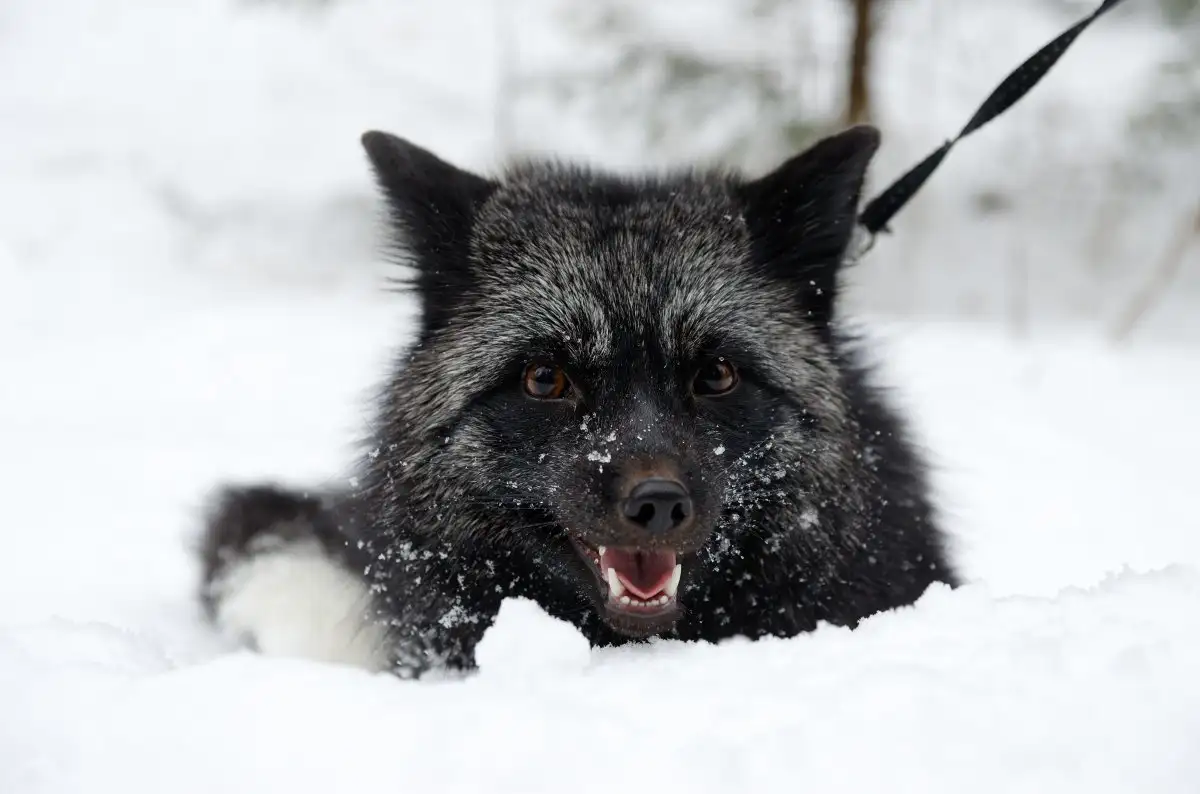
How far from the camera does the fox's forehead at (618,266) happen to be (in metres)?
2.81

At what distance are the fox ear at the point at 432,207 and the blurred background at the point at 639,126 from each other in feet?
21.7

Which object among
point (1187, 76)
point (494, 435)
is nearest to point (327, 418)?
point (494, 435)

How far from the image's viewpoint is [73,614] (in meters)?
3.28

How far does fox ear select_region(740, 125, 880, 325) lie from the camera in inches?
121

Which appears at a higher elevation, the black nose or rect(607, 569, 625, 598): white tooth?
the black nose

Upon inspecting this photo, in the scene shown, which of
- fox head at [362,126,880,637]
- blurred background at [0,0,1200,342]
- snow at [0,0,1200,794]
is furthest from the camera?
blurred background at [0,0,1200,342]

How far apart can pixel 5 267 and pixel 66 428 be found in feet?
14.3

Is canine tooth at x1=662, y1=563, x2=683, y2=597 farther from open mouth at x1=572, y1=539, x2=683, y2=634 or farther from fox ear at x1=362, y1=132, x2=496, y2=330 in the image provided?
fox ear at x1=362, y1=132, x2=496, y2=330

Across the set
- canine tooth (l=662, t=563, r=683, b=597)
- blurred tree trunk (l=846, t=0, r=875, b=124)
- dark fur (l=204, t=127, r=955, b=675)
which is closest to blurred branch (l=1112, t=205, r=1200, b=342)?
blurred tree trunk (l=846, t=0, r=875, b=124)

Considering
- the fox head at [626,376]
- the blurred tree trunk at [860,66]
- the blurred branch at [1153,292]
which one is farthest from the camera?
the blurred tree trunk at [860,66]

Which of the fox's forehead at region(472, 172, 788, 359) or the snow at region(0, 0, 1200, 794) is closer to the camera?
the snow at region(0, 0, 1200, 794)

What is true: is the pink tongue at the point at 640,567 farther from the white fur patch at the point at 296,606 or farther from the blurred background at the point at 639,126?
the blurred background at the point at 639,126

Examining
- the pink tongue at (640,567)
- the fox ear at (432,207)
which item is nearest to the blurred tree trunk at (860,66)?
the fox ear at (432,207)

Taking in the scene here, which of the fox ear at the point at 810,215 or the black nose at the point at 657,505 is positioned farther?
the fox ear at the point at 810,215
